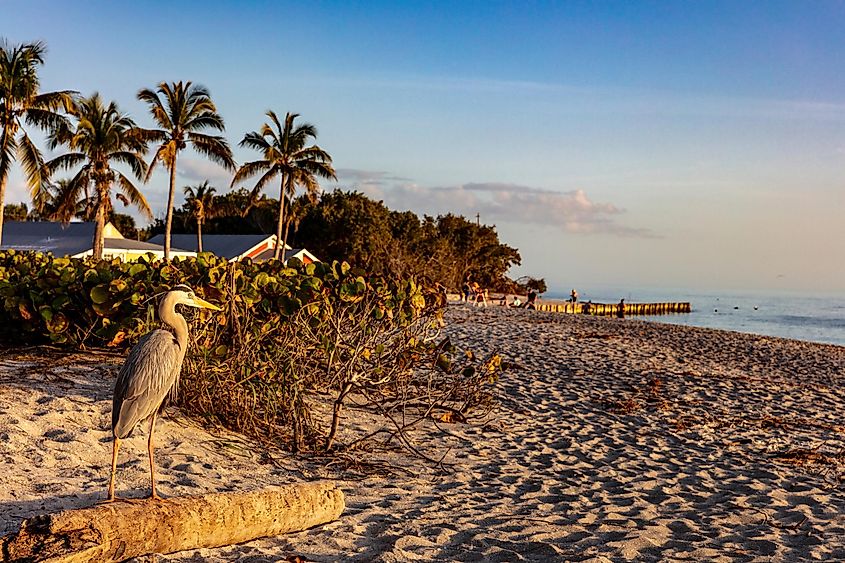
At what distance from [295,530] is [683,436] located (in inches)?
242

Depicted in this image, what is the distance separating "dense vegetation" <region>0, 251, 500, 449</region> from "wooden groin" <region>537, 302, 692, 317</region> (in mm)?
44089

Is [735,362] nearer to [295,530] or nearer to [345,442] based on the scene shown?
[345,442]

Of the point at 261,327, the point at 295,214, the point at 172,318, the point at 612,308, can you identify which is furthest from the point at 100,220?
the point at 612,308

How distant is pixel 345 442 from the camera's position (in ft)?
26.0

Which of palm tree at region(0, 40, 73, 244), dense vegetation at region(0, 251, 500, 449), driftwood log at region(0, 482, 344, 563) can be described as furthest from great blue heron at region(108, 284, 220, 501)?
palm tree at region(0, 40, 73, 244)

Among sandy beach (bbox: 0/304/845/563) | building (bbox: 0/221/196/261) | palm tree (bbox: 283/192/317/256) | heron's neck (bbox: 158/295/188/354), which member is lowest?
sandy beach (bbox: 0/304/845/563)

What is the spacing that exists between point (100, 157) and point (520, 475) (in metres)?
34.4

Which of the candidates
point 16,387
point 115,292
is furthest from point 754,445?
point 16,387

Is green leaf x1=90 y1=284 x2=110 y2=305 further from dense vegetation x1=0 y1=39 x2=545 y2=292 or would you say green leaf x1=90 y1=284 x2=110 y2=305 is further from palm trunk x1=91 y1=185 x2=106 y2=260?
palm trunk x1=91 y1=185 x2=106 y2=260

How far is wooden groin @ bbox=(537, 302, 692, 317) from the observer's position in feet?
190

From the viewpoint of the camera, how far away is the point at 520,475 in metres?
7.36

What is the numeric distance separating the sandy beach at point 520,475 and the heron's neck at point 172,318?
1.37 meters

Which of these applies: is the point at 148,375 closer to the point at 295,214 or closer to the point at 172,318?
the point at 172,318

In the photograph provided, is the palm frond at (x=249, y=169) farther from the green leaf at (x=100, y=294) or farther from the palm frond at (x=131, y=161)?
the green leaf at (x=100, y=294)
